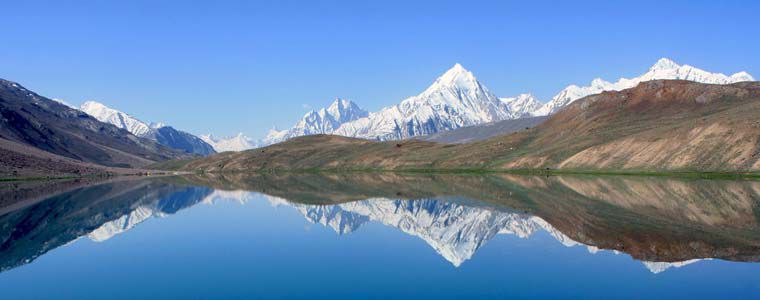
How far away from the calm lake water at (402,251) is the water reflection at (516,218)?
0.81 ft

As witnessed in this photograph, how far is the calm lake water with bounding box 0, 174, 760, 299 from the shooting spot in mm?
36875

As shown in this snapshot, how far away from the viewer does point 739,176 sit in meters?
134

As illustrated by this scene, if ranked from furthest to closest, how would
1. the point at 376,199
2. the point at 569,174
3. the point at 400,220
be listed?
the point at 569,174 < the point at 376,199 < the point at 400,220

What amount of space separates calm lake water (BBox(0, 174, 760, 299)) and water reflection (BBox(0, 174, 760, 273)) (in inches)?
9.7

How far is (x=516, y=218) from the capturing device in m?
72.2

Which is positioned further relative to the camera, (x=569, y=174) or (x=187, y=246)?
(x=569, y=174)

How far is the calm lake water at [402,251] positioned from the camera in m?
36.9

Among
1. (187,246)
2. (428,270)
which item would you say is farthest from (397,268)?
(187,246)

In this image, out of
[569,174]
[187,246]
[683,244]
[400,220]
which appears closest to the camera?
[683,244]

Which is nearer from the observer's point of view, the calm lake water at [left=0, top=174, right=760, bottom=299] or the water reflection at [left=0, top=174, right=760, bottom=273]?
the calm lake water at [left=0, top=174, right=760, bottom=299]

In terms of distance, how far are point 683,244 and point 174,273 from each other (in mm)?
39260

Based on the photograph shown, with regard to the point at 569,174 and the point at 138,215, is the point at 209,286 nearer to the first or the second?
the point at 138,215

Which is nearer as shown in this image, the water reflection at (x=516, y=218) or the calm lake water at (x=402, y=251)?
the calm lake water at (x=402, y=251)

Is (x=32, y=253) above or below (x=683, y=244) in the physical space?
below
